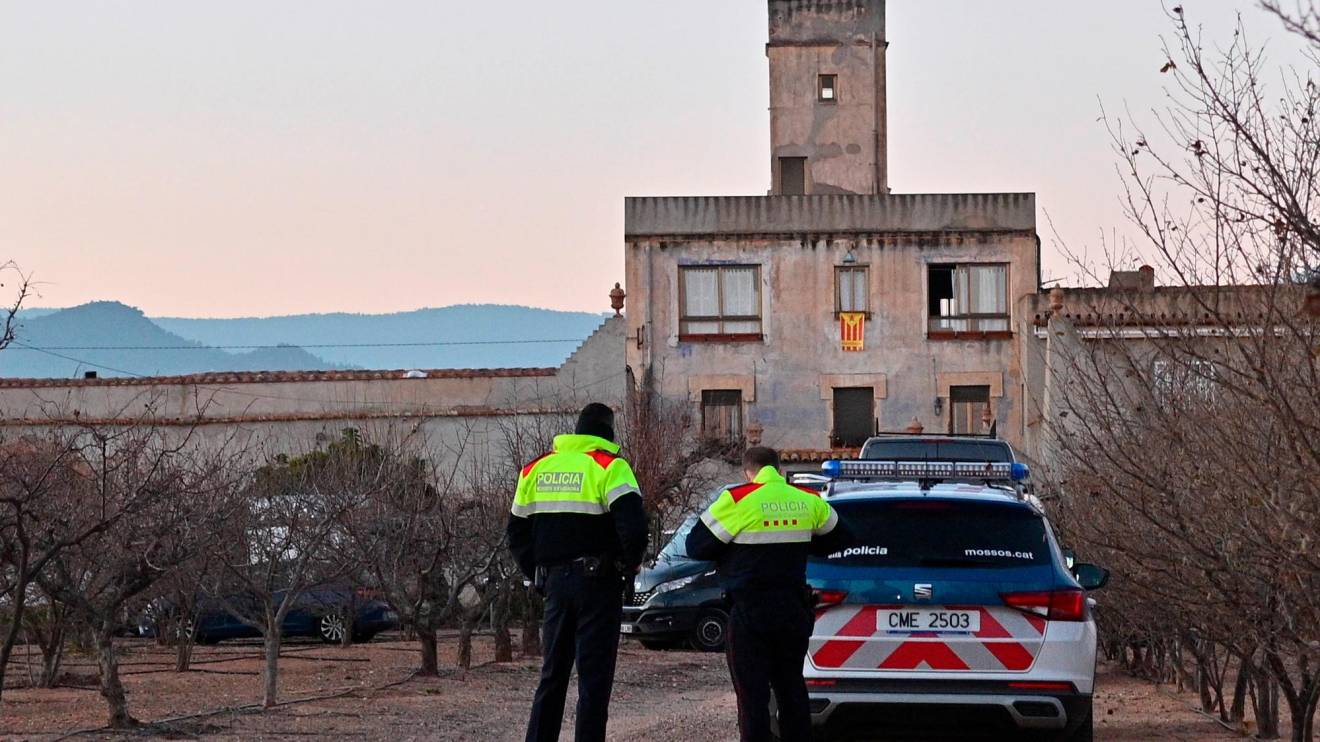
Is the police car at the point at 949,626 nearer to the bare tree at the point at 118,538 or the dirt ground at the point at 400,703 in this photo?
the dirt ground at the point at 400,703

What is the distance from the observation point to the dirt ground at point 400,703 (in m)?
16.2

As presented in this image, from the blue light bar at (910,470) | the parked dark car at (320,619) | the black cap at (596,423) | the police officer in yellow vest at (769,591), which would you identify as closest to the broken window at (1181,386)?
the blue light bar at (910,470)

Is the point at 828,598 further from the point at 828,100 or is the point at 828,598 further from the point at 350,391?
the point at 828,100

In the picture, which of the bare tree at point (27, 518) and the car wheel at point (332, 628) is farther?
the car wheel at point (332, 628)

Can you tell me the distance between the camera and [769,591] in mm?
11766

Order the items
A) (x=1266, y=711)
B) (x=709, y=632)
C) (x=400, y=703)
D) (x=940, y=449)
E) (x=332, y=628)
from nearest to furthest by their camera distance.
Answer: (x=1266, y=711)
(x=400, y=703)
(x=940, y=449)
(x=709, y=632)
(x=332, y=628)

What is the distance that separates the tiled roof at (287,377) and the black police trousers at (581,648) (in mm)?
39955

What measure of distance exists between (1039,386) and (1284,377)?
123 feet

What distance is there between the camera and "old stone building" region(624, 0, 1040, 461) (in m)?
51.6

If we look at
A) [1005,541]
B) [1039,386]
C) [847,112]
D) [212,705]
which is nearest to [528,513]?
[1005,541]

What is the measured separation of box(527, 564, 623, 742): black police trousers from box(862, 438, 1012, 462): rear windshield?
535 inches

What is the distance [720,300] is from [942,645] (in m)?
40.2

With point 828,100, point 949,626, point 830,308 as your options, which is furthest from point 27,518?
point 828,100

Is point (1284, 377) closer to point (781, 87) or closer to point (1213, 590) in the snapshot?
point (1213, 590)
